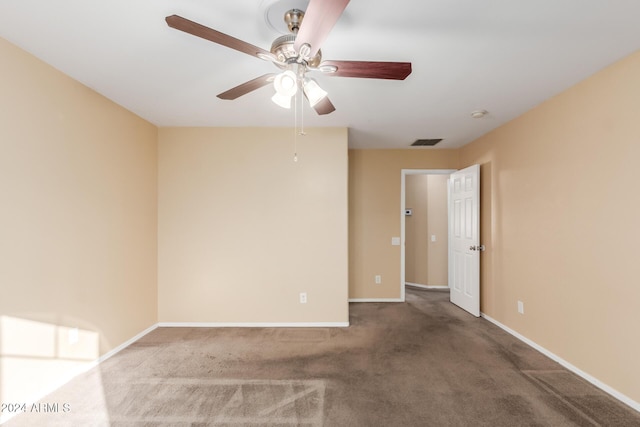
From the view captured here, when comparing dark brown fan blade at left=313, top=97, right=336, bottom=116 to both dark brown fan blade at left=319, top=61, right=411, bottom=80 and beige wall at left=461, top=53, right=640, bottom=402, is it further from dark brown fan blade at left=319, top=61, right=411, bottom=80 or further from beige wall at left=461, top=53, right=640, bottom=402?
beige wall at left=461, top=53, right=640, bottom=402

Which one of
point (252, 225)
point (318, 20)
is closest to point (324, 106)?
point (318, 20)

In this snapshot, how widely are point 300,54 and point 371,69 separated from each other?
40 cm

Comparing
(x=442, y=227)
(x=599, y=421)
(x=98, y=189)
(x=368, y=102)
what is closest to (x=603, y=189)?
(x=599, y=421)

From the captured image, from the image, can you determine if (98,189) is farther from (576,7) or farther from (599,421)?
(599,421)

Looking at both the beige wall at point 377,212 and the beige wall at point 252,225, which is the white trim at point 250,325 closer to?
the beige wall at point 252,225

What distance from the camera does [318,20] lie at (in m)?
1.21

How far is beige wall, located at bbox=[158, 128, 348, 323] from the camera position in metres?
3.64

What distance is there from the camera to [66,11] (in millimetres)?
1625

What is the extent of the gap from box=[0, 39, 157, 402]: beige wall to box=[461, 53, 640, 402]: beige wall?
4.24 metres

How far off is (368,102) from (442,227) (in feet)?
12.0

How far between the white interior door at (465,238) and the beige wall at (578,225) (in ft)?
1.21

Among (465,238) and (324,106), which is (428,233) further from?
(324,106)

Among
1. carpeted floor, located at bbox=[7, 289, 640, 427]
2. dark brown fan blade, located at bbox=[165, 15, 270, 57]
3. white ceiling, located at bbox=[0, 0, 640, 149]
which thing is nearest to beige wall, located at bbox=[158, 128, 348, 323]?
carpeted floor, located at bbox=[7, 289, 640, 427]

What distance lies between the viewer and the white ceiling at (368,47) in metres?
1.60
